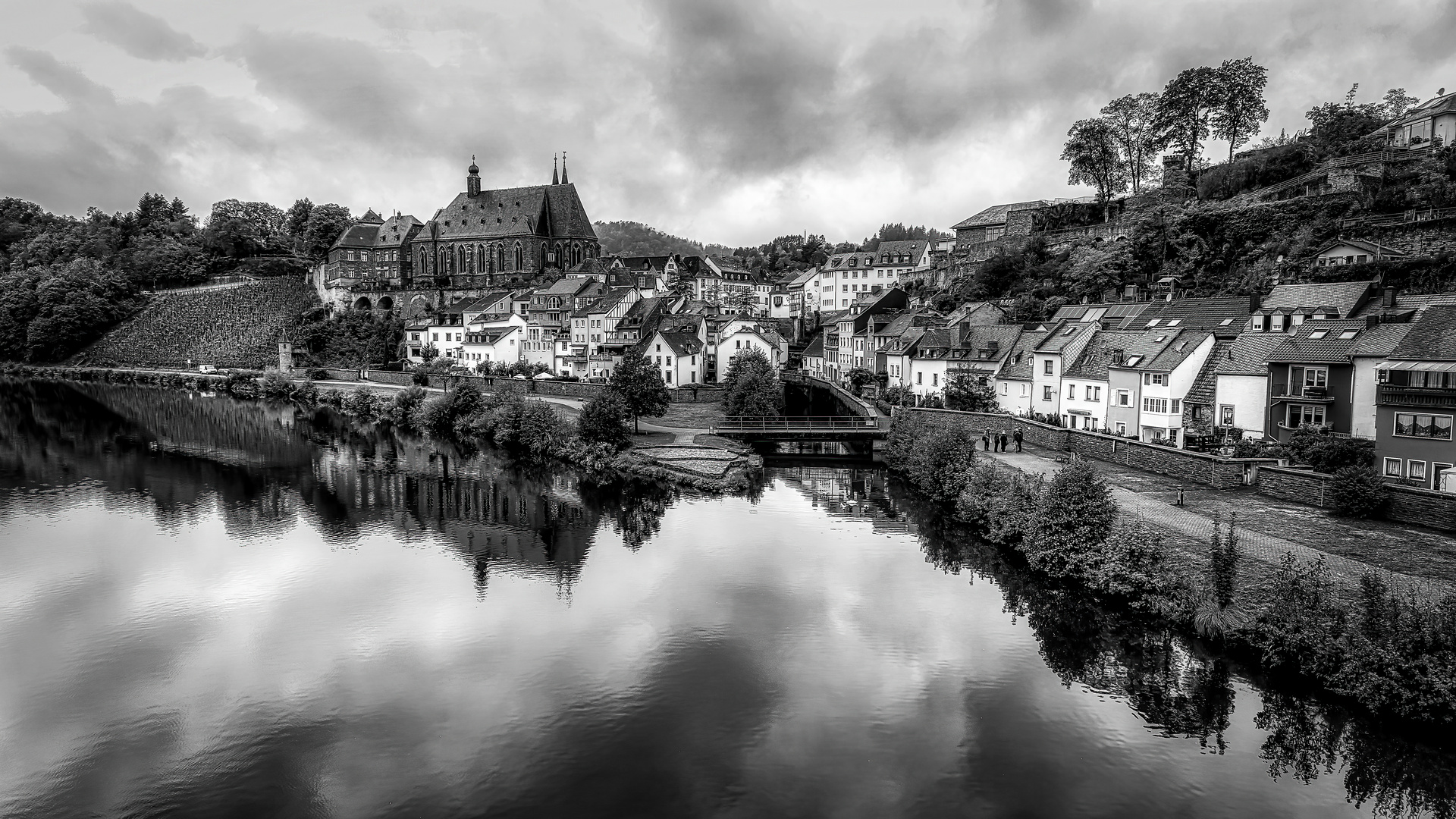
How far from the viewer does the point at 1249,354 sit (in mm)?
32344

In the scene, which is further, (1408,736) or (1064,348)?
(1064,348)

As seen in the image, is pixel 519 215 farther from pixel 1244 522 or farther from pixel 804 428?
pixel 1244 522

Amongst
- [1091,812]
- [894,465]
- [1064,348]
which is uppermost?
[1064,348]

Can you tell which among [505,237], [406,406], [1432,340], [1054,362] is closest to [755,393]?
[1054,362]

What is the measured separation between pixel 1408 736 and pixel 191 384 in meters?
89.4

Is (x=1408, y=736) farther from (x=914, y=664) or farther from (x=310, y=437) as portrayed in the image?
(x=310, y=437)

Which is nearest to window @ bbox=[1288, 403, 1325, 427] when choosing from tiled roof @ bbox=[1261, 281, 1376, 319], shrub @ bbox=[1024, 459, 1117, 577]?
tiled roof @ bbox=[1261, 281, 1376, 319]

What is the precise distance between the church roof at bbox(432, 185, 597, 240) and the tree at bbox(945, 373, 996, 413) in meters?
63.4

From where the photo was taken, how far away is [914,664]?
1945 cm

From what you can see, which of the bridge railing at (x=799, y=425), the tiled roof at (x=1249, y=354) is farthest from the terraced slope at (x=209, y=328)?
the tiled roof at (x=1249, y=354)

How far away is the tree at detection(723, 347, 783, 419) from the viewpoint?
51.0 metres

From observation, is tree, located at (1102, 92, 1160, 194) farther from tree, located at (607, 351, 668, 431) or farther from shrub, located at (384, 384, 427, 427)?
shrub, located at (384, 384, 427, 427)

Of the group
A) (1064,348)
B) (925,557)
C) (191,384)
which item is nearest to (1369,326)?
(1064,348)

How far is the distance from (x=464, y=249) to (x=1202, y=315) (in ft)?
267
